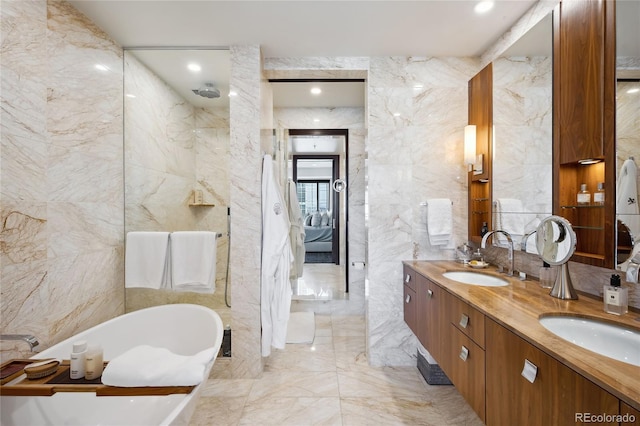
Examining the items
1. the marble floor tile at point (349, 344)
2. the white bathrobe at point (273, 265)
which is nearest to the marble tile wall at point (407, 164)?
the marble floor tile at point (349, 344)

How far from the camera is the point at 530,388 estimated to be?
102cm

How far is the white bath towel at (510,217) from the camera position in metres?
1.89

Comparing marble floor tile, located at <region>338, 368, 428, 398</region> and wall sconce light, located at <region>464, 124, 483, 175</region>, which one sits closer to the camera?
marble floor tile, located at <region>338, 368, 428, 398</region>

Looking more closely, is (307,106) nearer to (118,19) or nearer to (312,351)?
(118,19)

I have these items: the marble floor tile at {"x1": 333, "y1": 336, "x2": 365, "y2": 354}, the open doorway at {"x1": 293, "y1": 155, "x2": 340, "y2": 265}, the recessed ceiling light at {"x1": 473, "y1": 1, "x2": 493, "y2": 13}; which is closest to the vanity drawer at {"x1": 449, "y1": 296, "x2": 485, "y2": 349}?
the marble floor tile at {"x1": 333, "y1": 336, "x2": 365, "y2": 354}

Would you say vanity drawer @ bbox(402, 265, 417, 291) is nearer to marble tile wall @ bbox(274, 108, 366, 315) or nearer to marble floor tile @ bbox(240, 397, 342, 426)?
marble floor tile @ bbox(240, 397, 342, 426)

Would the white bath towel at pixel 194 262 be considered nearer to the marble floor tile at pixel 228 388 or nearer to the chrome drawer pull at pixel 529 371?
the marble floor tile at pixel 228 388

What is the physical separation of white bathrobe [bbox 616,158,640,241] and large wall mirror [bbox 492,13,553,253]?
1.27 ft

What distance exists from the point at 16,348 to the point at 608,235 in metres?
2.92

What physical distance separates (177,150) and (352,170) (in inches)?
75.1

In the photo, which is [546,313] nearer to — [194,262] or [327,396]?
[327,396]

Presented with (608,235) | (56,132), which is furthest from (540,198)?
(56,132)

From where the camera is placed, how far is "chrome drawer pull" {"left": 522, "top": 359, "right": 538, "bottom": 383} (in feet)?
3.25

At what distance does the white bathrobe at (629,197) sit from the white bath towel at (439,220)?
1.16 m
